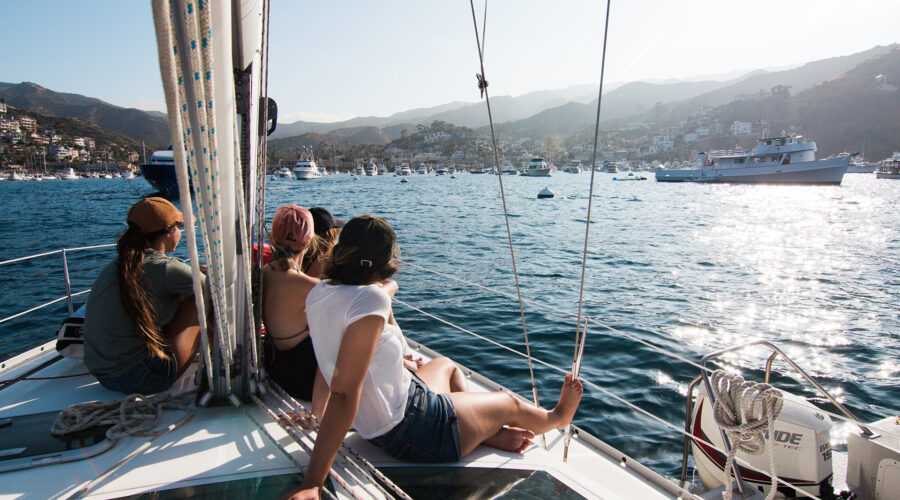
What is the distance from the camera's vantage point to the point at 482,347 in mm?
5504

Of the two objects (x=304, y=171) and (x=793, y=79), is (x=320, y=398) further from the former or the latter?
(x=793, y=79)

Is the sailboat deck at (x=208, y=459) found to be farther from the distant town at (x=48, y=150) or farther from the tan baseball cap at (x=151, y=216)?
the distant town at (x=48, y=150)

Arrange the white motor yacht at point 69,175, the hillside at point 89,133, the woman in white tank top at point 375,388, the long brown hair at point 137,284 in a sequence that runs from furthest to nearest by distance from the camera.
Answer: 1. the hillside at point 89,133
2. the white motor yacht at point 69,175
3. the long brown hair at point 137,284
4. the woman in white tank top at point 375,388

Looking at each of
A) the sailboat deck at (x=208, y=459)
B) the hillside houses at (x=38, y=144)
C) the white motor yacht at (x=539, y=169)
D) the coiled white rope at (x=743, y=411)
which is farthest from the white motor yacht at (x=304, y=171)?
the coiled white rope at (x=743, y=411)

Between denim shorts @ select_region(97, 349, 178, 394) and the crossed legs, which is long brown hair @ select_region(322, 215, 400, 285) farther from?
denim shorts @ select_region(97, 349, 178, 394)

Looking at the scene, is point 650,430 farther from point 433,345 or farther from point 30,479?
point 30,479

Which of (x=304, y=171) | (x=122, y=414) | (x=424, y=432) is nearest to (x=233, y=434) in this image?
(x=122, y=414)

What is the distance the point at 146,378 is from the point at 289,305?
740 mm

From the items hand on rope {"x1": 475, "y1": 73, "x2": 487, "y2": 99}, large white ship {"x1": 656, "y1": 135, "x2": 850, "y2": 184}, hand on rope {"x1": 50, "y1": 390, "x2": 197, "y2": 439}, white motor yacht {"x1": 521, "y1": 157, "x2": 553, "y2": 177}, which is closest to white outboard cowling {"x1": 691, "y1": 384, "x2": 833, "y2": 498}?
hand on rope {"x1": 475, "y1": 73, "x2": 487, "y2": 99}

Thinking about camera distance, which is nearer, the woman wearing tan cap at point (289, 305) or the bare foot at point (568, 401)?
the bare foot at point (568, 401)

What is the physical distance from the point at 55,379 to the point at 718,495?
10.8 ft

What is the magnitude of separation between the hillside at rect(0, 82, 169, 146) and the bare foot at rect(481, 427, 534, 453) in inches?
5429

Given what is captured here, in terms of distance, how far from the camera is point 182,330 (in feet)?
7.68

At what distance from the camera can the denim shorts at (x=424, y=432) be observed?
5.49ft
